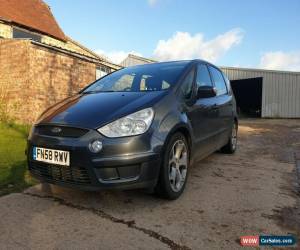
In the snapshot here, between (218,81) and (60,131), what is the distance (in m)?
3.26

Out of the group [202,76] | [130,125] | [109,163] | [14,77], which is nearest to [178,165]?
[130,125]

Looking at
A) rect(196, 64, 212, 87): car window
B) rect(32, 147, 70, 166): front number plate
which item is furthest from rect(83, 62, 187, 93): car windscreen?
rect(32, 147, 70, 166): front number plate

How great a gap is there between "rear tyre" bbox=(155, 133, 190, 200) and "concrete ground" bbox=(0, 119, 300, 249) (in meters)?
0.14

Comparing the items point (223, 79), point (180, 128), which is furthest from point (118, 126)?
point (223, 79)

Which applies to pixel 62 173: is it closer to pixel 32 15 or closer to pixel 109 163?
pixel 109 163

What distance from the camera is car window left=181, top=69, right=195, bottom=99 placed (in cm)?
403

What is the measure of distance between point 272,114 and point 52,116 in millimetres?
19833

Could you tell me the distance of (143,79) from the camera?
4465 mm

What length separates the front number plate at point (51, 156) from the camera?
10.4ft

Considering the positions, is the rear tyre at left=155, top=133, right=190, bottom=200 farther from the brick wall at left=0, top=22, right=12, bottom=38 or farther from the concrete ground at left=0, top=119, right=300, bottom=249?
the brick wall at left=0, top=22, right=12, bottom=38

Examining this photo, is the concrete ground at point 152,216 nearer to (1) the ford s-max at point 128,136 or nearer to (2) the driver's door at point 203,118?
(1) the ford s-max at point 128,136

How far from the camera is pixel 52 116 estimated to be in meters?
3.59

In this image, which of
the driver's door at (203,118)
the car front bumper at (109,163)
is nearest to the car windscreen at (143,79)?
the driver's door at (203,118)

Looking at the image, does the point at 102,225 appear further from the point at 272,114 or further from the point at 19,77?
the point at 272,114
